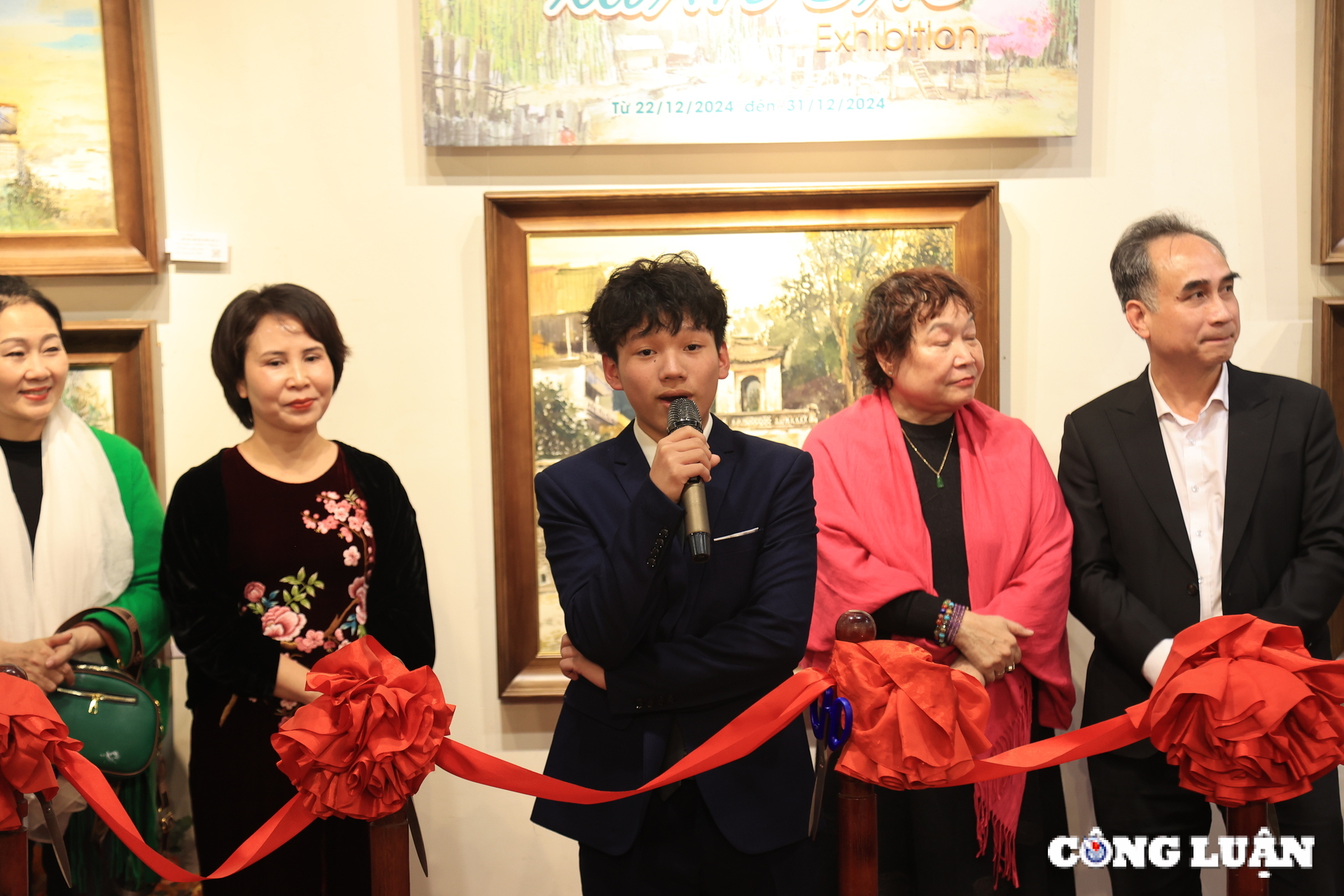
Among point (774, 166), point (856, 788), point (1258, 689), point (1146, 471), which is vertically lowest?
point (856, 788)

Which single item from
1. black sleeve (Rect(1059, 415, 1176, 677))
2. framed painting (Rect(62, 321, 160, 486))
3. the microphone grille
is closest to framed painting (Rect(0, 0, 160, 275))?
framed painting (Rect(62, 321, 160, 486))

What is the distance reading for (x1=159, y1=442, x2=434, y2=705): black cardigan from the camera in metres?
2.29

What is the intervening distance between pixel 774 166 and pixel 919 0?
0.62 m

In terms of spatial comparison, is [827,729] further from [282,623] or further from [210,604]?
[210,604]

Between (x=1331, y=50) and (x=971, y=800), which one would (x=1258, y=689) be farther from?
(x=1331, y=50)

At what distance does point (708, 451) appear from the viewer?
66.5 inches

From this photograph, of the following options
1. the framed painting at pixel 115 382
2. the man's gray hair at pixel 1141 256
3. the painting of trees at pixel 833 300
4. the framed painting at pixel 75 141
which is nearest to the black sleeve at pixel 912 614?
the painting of trees at pixel 833 300

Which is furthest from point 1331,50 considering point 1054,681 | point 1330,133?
point 1054,681

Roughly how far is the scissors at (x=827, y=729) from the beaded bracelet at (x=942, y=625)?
703 millimetres

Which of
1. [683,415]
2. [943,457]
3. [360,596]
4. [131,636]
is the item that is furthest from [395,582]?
[943,457]

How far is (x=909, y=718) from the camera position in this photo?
151cm

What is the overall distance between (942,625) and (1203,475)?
788 mm

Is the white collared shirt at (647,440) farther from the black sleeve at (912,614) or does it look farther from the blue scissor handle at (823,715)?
the black sleeve at (912,614)

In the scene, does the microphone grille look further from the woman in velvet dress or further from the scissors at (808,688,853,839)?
the woman in velvet dress
